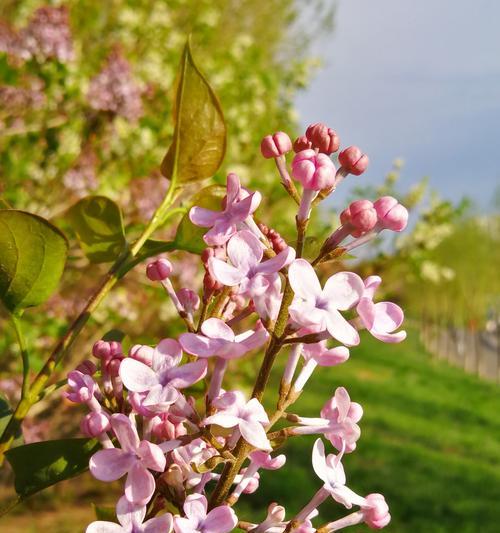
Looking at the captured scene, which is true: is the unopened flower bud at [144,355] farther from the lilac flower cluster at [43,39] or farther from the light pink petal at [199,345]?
the lilac flower cluster at [43,39]

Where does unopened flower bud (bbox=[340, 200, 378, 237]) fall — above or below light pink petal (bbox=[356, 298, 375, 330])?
above

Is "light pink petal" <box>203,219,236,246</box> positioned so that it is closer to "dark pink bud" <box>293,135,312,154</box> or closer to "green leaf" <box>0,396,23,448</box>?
"dark pink bud" <box>293,135,312,154</box>

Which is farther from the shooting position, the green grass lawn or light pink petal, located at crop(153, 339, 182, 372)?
the green grass lawn

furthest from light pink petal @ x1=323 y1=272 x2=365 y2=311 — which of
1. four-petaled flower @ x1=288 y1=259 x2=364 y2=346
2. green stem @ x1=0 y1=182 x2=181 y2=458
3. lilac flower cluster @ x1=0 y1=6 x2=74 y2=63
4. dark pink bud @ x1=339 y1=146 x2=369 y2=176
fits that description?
lilac flower cluster @ x1=0 y1=6 x2=74 y2=63

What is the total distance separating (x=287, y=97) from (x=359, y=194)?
1.70 m

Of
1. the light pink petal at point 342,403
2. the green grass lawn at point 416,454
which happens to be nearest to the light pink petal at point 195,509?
the light pink petal at point 342,403

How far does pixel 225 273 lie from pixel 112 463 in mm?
130

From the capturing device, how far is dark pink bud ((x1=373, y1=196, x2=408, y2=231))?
19.8 inches

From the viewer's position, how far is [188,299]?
55 centimetres

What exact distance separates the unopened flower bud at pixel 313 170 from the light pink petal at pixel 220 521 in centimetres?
21

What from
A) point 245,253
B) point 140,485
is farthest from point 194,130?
point 140,485

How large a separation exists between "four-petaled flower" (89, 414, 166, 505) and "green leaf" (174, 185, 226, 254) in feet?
0.83

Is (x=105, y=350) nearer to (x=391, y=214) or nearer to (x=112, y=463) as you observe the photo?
(x=112, y=463)

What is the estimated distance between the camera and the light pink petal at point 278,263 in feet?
1.42
